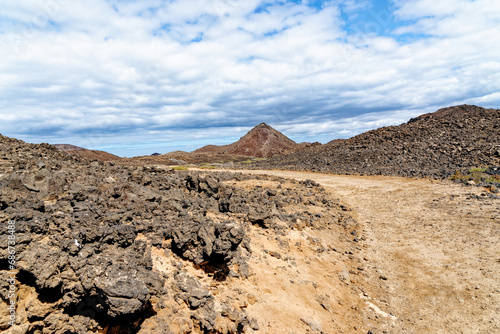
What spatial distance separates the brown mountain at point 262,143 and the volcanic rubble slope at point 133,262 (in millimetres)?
79837

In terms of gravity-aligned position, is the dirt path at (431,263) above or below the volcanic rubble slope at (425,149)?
below

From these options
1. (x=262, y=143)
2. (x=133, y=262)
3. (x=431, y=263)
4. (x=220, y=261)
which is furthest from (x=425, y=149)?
(x=262, y=143)

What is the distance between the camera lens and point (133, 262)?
5078 mm

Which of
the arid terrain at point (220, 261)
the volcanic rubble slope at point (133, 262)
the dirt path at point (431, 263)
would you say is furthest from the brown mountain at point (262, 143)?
the volcanic rubble slope at point (133, 262)

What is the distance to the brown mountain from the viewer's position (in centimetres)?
8931

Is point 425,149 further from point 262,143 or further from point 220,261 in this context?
point 262,143

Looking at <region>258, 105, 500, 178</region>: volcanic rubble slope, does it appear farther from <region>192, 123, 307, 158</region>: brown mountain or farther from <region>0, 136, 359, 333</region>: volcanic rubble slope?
<region>192, 123, 307, 158</region>: brown mountain

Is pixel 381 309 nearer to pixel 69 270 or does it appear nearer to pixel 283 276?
pixel 283 276

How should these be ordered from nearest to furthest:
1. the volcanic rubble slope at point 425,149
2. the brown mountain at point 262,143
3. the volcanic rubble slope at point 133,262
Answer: the volcanic rubble slope at point 133,262
the volcanic rubble slope at point 425,149
the brown mountain at point 262,143

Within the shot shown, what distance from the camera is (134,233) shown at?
601 cm

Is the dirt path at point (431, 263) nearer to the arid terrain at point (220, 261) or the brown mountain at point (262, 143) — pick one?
the arid terrain at point (220, 261)

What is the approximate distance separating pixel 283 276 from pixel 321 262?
228cm

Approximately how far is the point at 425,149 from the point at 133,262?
35.0m

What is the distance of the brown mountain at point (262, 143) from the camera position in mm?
89312
